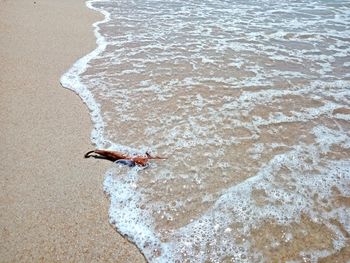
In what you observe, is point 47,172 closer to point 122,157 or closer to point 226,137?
point 122,157

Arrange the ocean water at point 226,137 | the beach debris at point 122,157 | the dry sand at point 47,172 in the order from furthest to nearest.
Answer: the beach debris at point 122,157 → the ocean water at point 226,137 → the dry sand at point 47,172

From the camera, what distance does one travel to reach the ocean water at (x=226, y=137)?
2078 mm

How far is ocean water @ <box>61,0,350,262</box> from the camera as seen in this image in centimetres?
208

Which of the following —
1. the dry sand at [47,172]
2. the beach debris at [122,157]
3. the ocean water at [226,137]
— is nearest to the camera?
the dry sand at [47,172]

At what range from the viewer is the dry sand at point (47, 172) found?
1969 mm

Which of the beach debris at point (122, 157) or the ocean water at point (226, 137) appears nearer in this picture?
the ocean water at point (226, 137)

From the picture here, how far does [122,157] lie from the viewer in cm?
270

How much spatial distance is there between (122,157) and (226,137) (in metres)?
0.93

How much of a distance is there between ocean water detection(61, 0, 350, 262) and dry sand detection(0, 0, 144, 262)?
13cm

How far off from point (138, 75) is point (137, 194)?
209 centimetres

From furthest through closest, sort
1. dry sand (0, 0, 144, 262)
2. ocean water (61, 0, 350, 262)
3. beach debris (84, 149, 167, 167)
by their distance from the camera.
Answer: beach debris (84, 149, 167, 167) → ocean water (61, 0, 350, 262) → dry sand (0, 0, 144, 262)

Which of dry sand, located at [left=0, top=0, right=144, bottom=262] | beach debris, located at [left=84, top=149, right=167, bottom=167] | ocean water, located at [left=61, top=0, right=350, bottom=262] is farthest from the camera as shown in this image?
beach debris, located at [left=84, top=149, right=167, bottom=167]

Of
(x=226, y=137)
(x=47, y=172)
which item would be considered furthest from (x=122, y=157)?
(x=226, y=137)

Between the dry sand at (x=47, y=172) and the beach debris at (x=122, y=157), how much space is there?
0.07 metres
